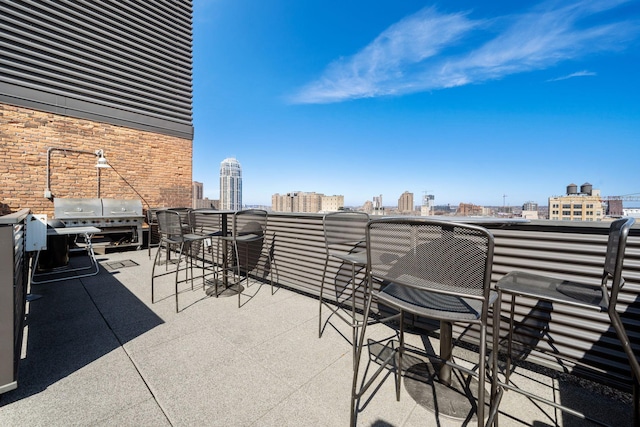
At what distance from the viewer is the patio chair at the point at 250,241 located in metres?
2.99

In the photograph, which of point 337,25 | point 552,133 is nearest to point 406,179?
point 552,133

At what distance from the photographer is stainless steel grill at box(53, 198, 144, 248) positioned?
5133 mm

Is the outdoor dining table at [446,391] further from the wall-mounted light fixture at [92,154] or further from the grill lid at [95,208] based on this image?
the wall-mounted light fixture at [92,154]

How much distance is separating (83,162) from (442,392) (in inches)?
314

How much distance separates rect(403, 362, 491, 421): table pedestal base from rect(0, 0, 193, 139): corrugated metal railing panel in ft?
26.8

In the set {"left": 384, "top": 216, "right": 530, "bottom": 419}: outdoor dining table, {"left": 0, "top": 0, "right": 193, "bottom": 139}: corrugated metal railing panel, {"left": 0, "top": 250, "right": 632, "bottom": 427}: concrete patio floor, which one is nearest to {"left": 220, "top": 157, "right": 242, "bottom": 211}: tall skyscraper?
{"left": 0, "top": 0, "right": 193, "bottom": 139}: corrugated metal railing panel

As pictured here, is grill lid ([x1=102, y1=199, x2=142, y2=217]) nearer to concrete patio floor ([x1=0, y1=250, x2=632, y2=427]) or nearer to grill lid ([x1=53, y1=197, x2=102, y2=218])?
grill lid ([x1=53, y1=197, x2=102, y2=218])

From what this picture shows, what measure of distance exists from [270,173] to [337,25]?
20850 millimetres

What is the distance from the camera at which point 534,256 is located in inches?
67.8

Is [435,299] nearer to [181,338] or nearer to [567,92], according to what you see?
[181,338]

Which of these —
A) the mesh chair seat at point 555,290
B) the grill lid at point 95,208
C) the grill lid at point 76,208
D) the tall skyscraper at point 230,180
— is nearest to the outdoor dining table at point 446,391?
the mesh chair seat at point 555,290

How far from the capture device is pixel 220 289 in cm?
325

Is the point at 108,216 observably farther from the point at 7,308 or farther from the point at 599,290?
the point at 599,290

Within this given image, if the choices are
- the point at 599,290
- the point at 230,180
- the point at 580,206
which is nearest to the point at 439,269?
the point at 599,290
